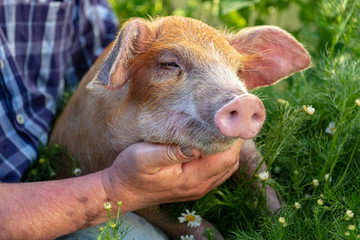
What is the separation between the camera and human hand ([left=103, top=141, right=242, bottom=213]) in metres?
1.52

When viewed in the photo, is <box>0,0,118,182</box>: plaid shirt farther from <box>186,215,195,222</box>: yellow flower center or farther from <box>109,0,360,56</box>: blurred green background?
<box>186,215,195,222</box>: yellow flower center

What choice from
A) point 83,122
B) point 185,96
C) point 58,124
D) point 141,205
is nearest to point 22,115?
point 58,124

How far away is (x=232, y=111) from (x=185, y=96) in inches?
9.4

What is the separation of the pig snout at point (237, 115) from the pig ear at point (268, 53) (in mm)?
494

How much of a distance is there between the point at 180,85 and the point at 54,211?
0.64m

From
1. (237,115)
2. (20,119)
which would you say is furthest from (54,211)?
(237,115)

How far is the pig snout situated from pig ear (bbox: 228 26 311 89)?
1.62 feet

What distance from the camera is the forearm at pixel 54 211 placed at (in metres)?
1.65

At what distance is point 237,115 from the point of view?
1.34 m

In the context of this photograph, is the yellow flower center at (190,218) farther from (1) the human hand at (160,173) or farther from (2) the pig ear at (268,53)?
(2) the pig ear at (268,53)

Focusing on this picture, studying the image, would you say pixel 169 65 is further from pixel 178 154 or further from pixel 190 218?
pixel 190 218

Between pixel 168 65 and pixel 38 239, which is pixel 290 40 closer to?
pixel 168 65

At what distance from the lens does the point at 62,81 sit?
8.20 ft

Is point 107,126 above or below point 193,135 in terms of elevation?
below
